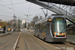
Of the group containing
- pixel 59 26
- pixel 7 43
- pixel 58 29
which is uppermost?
pixel 59 26

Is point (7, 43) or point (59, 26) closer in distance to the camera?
point (59, 26)

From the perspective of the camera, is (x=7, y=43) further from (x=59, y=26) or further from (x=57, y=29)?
(x=59, y=26)

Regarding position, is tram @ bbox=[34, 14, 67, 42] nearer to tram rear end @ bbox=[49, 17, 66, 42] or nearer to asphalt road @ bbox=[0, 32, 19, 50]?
tram rear end @ bbox=[49, 17, 66, 42]

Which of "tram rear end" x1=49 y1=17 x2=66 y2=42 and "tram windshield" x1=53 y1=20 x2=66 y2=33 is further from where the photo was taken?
"tram windshield" x1=53 y1=20 x2=66 y2=33

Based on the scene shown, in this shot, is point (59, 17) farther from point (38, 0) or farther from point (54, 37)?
point (38, 0)

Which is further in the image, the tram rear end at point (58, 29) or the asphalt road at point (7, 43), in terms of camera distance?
the tram rear end at point (58, 29)

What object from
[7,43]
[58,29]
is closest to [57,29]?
[58,29]

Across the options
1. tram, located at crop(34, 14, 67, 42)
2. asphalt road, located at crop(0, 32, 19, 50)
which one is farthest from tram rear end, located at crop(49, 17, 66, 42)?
asphalt road, located at crop(0, 32, 19, 50)

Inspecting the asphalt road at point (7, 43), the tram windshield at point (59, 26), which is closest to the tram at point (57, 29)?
the tram windshield at point (59, 26)

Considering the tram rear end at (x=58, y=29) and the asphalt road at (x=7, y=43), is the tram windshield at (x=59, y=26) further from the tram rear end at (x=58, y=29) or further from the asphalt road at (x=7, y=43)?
the asphalt road at (x=7, y=43)

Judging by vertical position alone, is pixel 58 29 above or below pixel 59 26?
below

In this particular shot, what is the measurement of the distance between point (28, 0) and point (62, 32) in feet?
92.0

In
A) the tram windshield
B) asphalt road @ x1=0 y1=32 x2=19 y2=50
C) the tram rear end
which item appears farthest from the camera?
the tram windshield

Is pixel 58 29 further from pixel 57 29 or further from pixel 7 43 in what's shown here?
pixel 7 43
